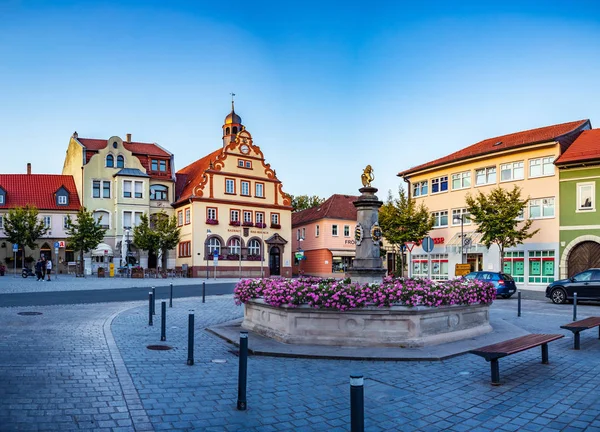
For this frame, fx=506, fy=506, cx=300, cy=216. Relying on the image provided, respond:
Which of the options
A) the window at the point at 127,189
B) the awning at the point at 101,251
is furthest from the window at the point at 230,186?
the awning at the point at 101,251

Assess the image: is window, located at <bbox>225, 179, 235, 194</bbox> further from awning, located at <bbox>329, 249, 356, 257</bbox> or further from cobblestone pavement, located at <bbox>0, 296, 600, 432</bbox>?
cobblestone pavement, located at <bbox>0, 296, 600, 432</bbox>

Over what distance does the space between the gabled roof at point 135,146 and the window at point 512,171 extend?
3382cm

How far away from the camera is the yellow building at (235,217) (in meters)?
A: 48.7

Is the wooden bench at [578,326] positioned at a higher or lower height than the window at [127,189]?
lower

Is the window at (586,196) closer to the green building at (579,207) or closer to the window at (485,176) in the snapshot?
the green building at (579,207)

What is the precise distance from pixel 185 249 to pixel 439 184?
25.0 m

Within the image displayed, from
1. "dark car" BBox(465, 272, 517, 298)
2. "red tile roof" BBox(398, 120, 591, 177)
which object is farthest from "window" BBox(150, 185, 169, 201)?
"dark car" BBox(465, 272, 517, 298)

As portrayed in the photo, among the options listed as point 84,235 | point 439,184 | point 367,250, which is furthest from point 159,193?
point 367,250

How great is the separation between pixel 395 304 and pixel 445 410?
3813 millimetres

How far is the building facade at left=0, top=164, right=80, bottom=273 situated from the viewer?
49375 mm

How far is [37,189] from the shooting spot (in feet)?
174

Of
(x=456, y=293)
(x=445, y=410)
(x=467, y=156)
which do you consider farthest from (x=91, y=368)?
(x=467, y=156)

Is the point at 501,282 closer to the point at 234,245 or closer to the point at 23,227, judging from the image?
the point at 234,245

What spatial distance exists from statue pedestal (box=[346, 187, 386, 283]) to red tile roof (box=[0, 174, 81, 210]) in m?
44.7
